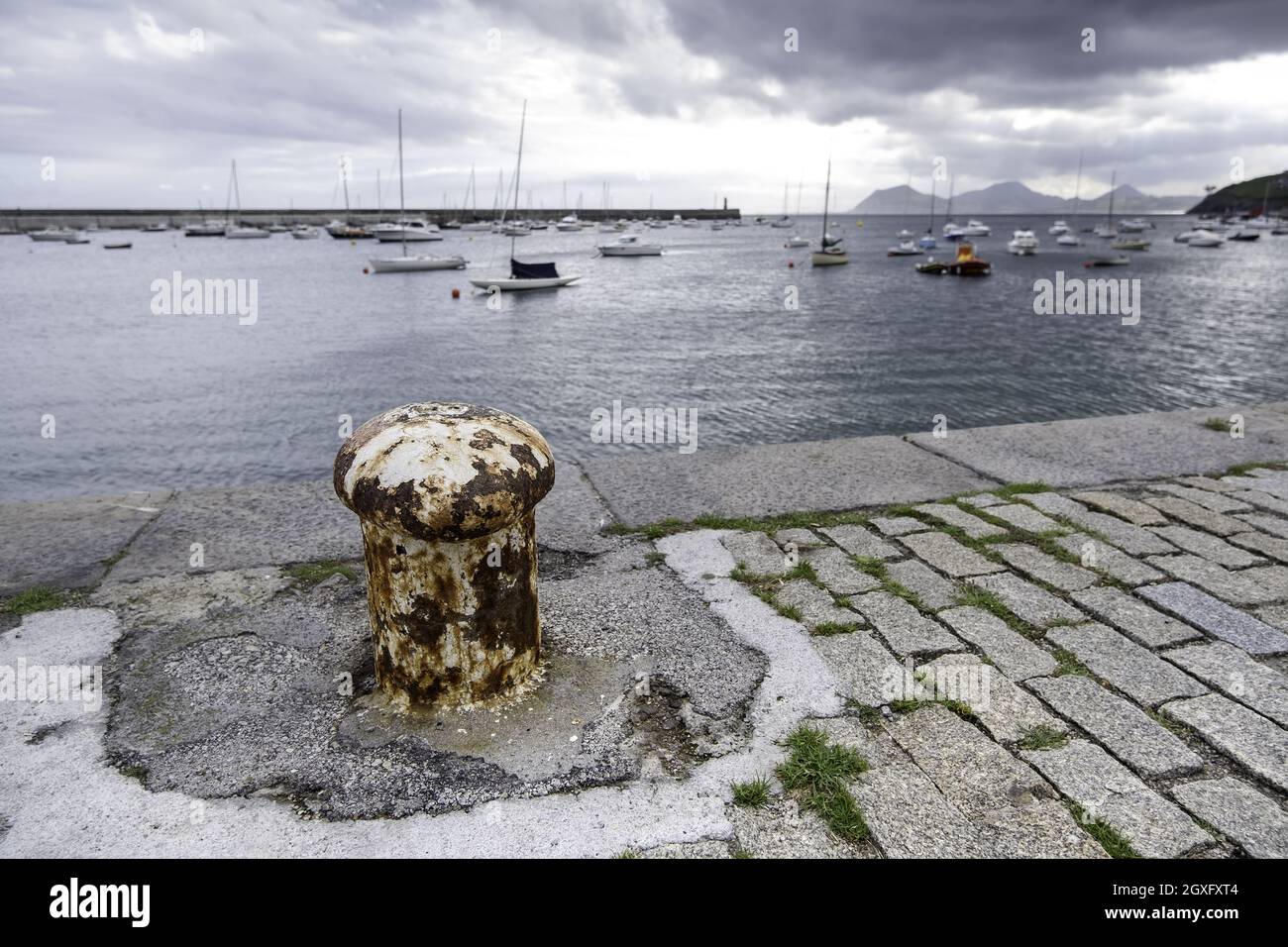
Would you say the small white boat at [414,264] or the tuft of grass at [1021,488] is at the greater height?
the small white boat at [414,264]

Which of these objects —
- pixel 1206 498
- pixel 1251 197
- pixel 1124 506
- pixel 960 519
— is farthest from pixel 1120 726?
pixel 1251 197

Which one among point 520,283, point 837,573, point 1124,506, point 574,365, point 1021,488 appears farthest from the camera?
point 520,283

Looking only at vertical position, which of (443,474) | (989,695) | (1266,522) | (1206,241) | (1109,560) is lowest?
(989,695)

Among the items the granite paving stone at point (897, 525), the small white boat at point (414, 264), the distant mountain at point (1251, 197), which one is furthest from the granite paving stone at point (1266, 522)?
the distant mountain at point (1251, 197)

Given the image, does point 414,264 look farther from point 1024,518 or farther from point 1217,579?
point 1217,579

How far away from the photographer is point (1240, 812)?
2562 mm

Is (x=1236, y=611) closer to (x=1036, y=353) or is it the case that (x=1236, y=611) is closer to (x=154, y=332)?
Answer: (x=1036, y=353)

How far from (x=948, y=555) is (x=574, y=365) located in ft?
53.8

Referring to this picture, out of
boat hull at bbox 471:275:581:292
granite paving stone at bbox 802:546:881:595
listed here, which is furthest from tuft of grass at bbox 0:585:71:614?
boat hull at bbox 471:275:581:292

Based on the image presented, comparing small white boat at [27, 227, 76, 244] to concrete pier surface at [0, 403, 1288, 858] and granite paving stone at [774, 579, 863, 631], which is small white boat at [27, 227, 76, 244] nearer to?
concrete pier surface at [0, 403, 1288, 858]

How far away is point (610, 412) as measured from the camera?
1513 centimetres

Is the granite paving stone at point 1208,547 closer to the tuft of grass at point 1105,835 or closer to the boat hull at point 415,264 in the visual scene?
the tuft of grass at point 1105,835

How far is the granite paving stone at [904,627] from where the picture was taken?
3559 mm

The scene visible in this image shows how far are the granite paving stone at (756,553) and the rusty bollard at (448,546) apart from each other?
1541mm
